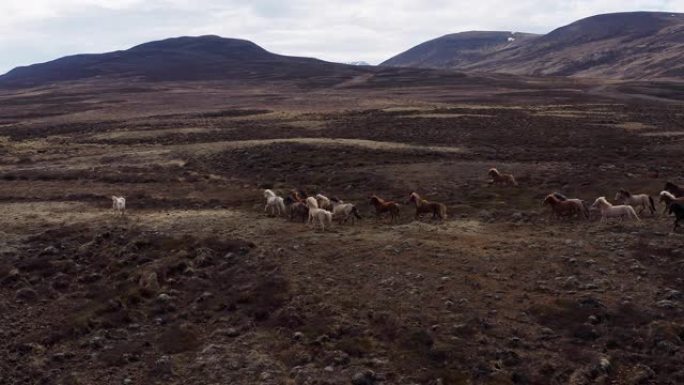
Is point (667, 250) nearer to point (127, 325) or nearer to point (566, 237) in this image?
point (566, 237)

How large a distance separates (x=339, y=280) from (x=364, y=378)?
4.73 meters

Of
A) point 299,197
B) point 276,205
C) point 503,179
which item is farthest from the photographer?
point 503,179

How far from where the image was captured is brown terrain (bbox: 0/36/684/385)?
13336mm

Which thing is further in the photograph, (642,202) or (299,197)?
(299,197)

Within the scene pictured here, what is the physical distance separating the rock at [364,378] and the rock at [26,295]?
33.3 ft

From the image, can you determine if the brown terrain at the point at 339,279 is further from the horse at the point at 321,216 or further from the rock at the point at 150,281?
the horse at the point at 321,216

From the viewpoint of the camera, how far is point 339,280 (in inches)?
678

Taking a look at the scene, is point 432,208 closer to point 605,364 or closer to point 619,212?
point 619,212

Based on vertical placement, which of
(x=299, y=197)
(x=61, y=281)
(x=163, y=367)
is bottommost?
(x=163, y=367)

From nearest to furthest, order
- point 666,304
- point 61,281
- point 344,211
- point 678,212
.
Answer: point 666,304 < point 61,281 < point 678,212 < point 344,211

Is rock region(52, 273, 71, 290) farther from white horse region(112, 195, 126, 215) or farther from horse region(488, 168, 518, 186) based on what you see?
horse region(488, 168, 518, 186)

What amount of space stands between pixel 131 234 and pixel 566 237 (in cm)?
1516

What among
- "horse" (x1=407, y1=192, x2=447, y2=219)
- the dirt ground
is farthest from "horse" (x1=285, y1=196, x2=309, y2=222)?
"horse" (x1=407, y1=192, x2=447, y2=219)

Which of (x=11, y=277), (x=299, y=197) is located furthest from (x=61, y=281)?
(x=299, y=197)
